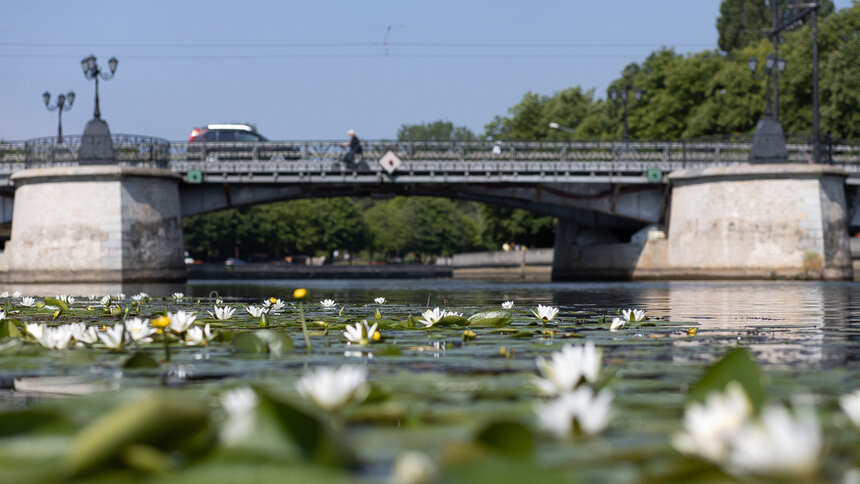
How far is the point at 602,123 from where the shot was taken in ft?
222

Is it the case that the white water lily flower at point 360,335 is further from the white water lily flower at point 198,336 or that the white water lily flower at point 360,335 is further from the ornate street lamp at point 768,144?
the ornate street lamp at point 768,144

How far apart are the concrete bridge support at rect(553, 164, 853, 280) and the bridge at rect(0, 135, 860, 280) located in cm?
5

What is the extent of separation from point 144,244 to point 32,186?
5167 mm

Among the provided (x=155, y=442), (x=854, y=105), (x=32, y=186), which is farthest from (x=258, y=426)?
(x=854, y=105)

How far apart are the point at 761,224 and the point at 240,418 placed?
115 ft

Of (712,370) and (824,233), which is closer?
(712,370)

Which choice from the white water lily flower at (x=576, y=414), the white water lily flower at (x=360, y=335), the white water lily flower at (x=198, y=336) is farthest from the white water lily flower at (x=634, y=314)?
the white water lily flower at (x=576, y=414)

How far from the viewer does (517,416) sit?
248 centimetres

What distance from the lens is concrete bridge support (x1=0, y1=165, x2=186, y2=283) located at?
34188mm

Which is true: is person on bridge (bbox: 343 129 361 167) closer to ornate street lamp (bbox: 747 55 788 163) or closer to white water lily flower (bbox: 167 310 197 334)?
ornate street lamp (bbox: 747 55 788 163)

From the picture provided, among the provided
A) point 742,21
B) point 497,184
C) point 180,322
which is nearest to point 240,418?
point 180,322

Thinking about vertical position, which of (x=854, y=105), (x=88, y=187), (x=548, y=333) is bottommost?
(x=548, y=333)

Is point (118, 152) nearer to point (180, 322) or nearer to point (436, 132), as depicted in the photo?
point (180, 322)

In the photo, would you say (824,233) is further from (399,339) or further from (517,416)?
(517,416)
